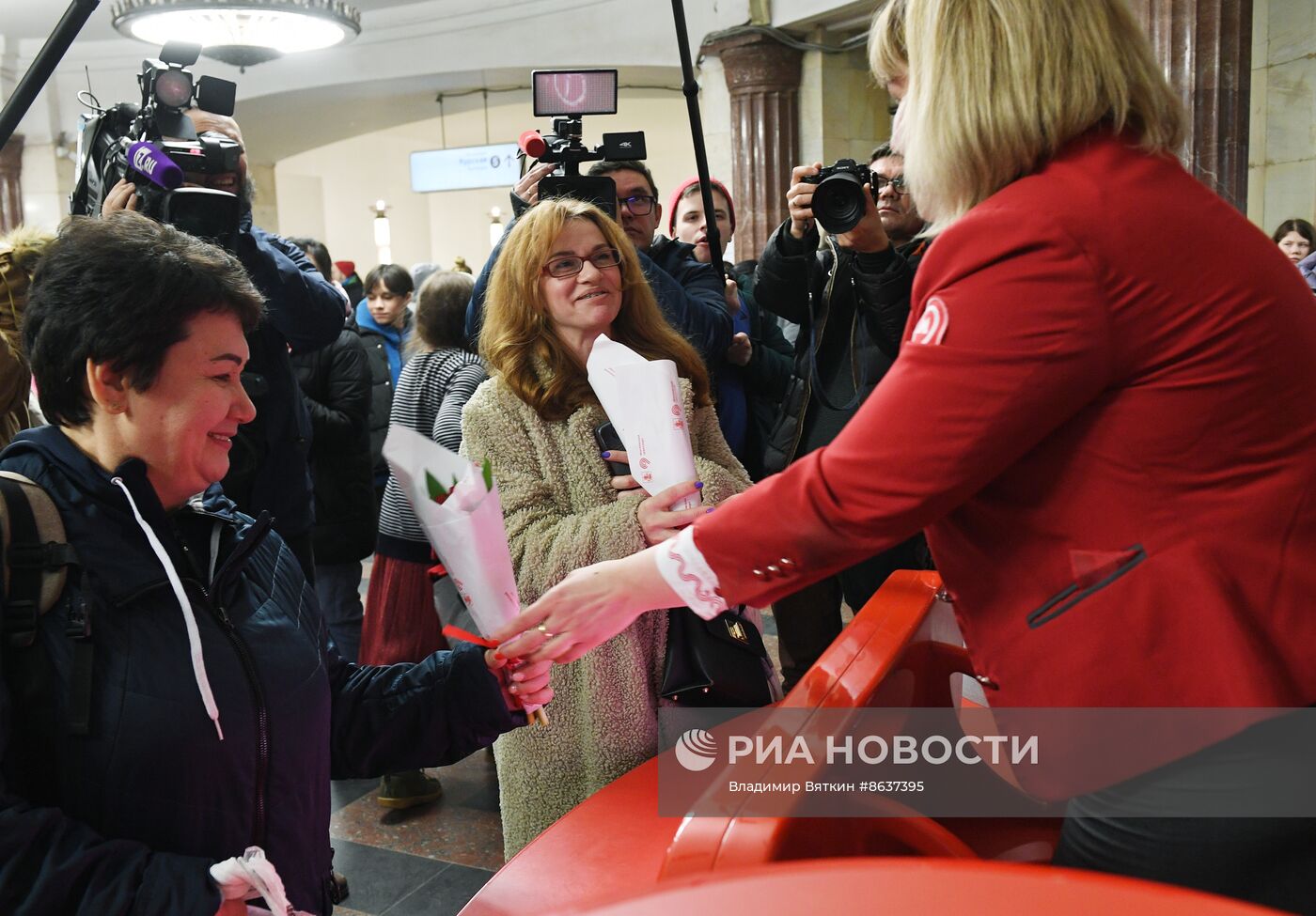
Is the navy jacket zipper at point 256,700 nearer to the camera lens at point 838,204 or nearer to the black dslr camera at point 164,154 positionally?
the black dslr camera at point 164,154

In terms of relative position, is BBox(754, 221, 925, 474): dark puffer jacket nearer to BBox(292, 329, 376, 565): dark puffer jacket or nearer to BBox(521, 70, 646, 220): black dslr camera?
BBox(521, 70, 646, 220): black dslr camera

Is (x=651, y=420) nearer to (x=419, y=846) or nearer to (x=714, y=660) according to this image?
(x=714, y=660)

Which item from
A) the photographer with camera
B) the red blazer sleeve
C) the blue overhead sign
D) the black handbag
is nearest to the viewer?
the red blazer sleeve

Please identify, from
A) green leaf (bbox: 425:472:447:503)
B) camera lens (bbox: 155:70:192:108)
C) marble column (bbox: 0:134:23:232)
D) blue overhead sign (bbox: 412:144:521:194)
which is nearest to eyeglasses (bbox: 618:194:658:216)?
camera lens (bbox: 155:70:192:108)

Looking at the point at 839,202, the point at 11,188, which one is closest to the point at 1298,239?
the point at 839,202

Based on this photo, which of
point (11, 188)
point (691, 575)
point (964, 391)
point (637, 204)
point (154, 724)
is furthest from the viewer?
point (11, 188)

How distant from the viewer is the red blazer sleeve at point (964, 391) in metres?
1.01

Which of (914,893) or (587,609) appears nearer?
(914,893)

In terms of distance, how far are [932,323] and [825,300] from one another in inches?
76.5

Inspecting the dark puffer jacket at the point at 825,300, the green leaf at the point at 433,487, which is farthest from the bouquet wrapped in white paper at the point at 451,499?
the dark puffer jacket at the point at 825,300

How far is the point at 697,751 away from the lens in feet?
5.84

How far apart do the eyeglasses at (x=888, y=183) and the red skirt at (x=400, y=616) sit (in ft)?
4.97

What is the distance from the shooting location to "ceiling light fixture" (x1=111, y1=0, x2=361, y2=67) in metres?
8.70

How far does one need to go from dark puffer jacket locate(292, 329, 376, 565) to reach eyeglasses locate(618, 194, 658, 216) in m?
1.13
